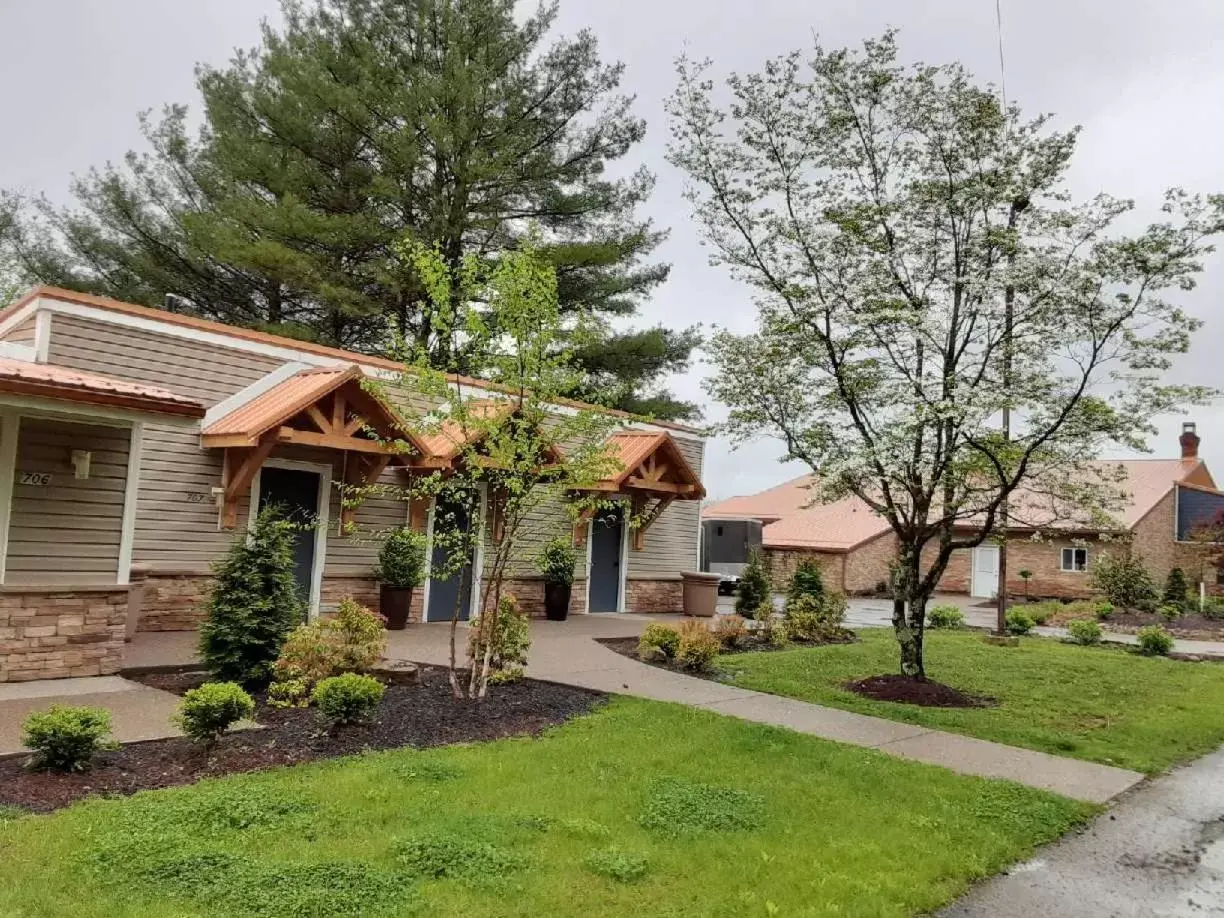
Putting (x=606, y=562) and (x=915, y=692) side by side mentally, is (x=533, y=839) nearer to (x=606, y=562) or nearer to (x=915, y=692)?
(x=915, y=692)

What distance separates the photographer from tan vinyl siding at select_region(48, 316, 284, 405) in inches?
370

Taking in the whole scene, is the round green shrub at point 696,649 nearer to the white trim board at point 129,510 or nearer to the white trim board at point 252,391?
the white trim board at point 129,510

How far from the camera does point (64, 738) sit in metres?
4.78

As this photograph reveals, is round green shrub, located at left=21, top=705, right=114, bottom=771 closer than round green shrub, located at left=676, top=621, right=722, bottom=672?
Yes

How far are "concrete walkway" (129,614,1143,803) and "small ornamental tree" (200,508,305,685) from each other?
1.54 m

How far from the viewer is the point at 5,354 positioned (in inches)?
355

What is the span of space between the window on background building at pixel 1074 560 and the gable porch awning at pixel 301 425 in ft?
76.8

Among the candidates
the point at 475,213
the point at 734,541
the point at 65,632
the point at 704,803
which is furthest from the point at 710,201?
the point at 734,541

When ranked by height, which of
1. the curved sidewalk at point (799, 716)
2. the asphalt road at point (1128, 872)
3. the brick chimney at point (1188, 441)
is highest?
the brick chimney at point (1188, 441)

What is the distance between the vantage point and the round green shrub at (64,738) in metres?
4.77

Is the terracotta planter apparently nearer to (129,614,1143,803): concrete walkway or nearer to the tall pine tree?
(129,614,1143,803): concrete walkway

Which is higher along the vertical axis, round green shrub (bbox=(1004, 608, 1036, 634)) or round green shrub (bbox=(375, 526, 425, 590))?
round green shrub (bbox=(375, 526, 425, 590))

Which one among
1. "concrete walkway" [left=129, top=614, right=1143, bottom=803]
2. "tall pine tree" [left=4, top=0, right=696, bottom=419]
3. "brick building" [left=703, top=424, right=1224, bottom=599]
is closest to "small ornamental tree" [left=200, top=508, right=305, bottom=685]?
"concrete walkway" [left=129, top=614, right=1143, bottom=803]

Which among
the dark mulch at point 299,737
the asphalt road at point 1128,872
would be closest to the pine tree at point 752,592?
the dark mulch at point 299,737
